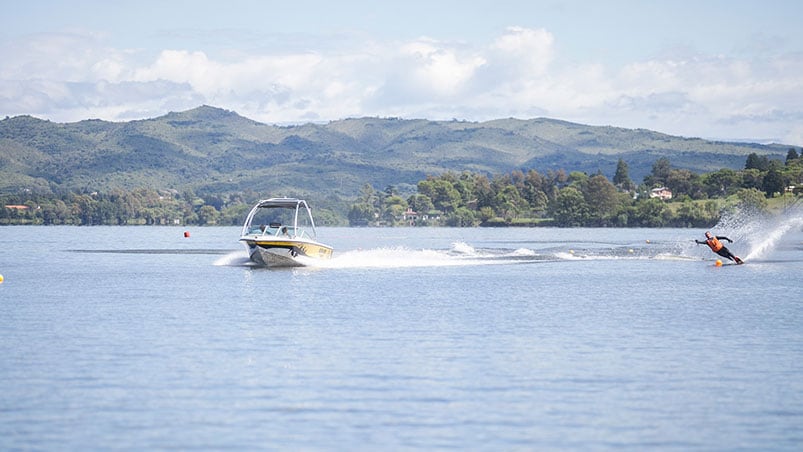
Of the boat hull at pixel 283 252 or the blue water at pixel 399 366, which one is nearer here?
the blue water at pixel 399 366

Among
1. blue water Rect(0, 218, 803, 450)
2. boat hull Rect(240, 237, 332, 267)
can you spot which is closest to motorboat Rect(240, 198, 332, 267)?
boat hull Rect(240, 237, 332, 267)

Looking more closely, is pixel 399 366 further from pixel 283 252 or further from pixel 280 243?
pixel 283 252

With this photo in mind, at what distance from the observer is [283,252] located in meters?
66.9

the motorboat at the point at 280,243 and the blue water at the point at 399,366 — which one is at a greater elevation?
the motorboat at the point at 280,243

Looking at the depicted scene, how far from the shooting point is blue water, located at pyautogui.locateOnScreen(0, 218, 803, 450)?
70.9ft

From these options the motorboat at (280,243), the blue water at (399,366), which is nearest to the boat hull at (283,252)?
the motorboat at (280,243)

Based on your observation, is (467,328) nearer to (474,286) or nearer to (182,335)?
(182,335)

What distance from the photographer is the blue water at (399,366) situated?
70.9 ft

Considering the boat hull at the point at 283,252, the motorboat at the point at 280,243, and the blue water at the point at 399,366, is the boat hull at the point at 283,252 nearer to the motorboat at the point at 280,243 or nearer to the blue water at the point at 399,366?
the motorboat at the point at 280,243

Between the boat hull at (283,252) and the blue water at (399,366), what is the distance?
5.93 m

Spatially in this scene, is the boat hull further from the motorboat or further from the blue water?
the blue water

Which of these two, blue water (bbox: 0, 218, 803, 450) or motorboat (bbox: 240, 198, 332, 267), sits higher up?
motorboat (bbox: 240, 198, 332, 267)

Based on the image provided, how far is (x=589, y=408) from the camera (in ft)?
78.1

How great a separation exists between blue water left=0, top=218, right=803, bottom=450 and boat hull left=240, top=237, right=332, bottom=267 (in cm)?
593
